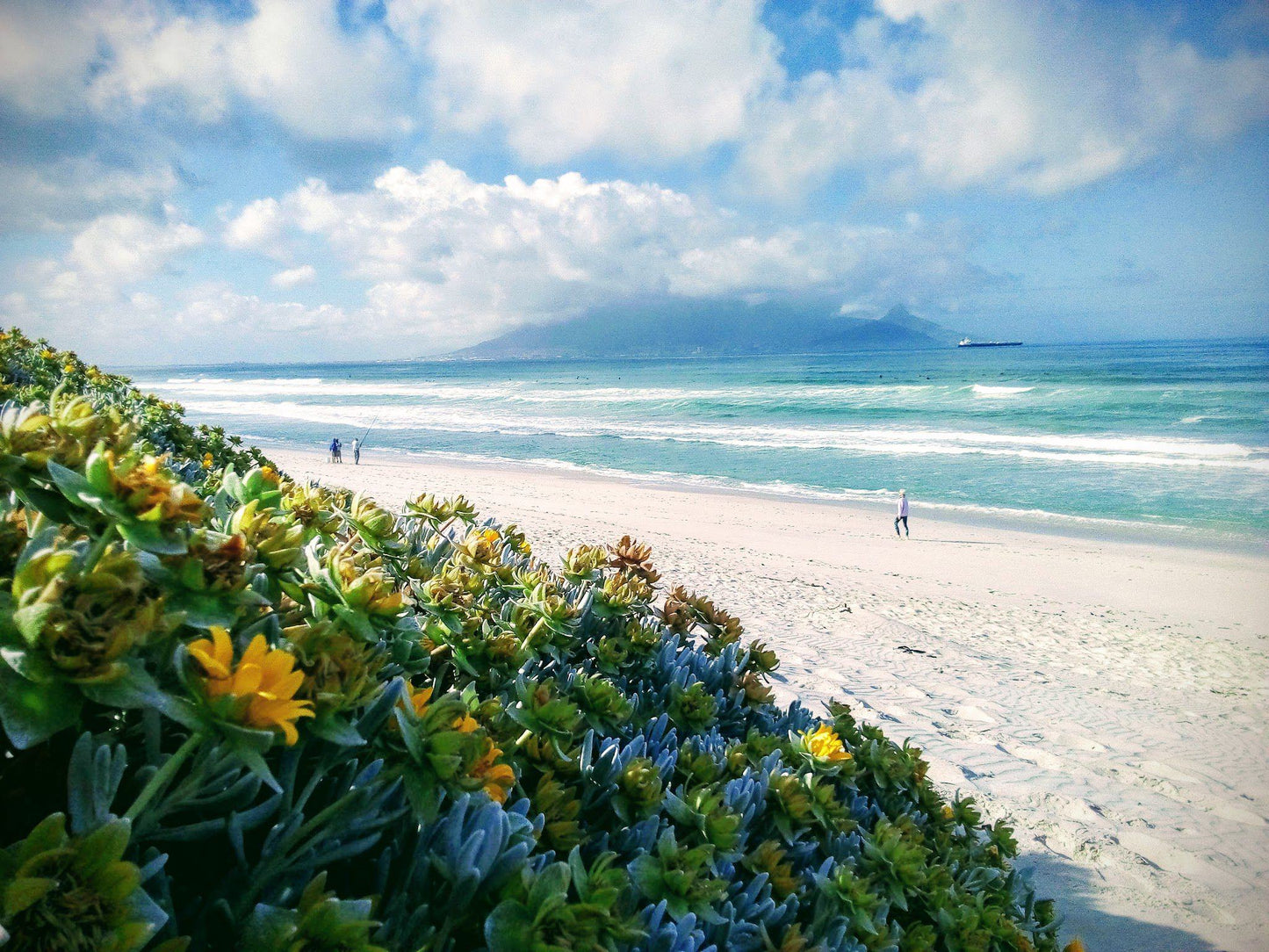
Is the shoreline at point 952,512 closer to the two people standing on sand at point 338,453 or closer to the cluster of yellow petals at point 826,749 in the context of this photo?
the two people standing on sand at point 338,453

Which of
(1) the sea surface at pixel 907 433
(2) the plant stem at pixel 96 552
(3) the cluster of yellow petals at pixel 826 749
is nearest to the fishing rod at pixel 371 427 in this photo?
(1) the sea surface at pixel 907 433

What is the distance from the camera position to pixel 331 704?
80cm

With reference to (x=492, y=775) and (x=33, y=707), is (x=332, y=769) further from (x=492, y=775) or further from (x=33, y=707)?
(x=33, y=707)

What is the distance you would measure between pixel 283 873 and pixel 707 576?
9.38 m

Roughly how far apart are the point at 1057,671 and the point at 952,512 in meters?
12.7

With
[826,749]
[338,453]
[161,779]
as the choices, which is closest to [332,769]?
[161,779]

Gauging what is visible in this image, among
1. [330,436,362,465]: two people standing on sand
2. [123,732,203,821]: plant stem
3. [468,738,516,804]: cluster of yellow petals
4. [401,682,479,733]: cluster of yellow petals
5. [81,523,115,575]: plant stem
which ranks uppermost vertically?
[81,523,115,575]: plant stem

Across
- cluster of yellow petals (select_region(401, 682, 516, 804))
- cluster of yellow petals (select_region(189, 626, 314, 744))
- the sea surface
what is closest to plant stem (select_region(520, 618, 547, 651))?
cluster of yellow petals (select_region(401, 682, 516, 804))

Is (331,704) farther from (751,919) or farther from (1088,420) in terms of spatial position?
(1088,420)

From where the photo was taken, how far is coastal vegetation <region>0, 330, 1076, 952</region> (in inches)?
25.5

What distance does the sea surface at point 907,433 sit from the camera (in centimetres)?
2088

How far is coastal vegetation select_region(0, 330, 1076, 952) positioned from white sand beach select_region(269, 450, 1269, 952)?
4.69 feet

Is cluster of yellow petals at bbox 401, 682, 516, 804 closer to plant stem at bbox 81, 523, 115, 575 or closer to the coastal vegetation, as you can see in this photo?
the coastal vegetation

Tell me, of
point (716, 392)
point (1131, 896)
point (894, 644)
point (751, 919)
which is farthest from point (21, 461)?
point (716, 392)
